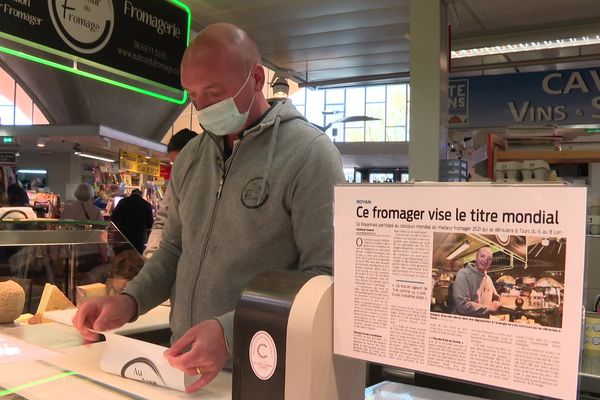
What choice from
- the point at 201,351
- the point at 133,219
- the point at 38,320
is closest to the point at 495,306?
the point at 201,351

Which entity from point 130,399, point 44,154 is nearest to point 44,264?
point 130,399

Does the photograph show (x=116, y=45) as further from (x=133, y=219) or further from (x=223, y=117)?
(x=133, y=219)

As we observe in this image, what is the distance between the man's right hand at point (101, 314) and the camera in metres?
1.25

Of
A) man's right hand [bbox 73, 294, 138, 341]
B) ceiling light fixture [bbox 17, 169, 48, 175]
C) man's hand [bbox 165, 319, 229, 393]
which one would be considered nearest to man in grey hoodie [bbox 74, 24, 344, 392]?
man's right hand [bbox 73, 294, 138, 341]

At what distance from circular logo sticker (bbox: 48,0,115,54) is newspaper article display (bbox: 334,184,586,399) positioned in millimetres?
2862

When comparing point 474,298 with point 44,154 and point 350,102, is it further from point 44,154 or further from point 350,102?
point 350,102

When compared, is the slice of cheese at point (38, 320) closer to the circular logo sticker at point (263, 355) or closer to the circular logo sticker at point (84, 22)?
the circular logo sticker at point (263, 355)

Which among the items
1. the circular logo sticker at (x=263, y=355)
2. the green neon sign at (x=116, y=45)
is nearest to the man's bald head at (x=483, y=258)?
the circular logo sticker at (x=263, y=355)

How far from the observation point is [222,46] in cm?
132

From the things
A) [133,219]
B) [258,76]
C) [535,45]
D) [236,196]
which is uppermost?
[535,45]

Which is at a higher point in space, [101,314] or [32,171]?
[32,171]

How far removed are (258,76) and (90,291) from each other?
102 centimetres

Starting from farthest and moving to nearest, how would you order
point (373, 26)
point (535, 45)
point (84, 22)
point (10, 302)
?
1. point (535, 45)
2. point (373, 26)
3. point (84, 22)
4. point (10, 302)

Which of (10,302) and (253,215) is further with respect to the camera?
(10,302)
